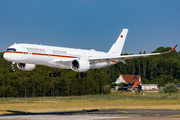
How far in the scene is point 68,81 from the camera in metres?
138

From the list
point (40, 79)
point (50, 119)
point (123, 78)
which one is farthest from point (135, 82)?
point (50, 119)

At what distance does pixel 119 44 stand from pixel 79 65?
20382mm

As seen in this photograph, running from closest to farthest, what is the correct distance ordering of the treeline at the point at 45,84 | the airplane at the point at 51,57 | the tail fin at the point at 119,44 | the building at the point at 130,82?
the airplane at the point at 51,57, the tail fin at the point at 119,44, the treeline at the point at 45,84, the building at the point at 130,82

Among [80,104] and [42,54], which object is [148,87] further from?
[42,54]

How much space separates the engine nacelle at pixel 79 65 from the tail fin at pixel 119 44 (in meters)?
15.9

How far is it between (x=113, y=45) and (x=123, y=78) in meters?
111

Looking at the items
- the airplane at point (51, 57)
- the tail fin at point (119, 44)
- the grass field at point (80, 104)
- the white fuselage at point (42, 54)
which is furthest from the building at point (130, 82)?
the white fuselage at point (42, 54)

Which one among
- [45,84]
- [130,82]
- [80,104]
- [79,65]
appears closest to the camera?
[79,65]

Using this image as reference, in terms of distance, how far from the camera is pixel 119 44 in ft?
233

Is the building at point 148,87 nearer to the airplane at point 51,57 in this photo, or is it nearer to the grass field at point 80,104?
the grass field at point 80,104

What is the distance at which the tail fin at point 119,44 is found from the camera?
69.8 meters

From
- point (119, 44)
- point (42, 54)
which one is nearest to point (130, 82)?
point (119, 44)

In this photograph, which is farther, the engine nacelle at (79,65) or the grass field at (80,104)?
the grass field at (80,104)

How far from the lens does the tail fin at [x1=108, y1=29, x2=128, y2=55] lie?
6975 centimetres
